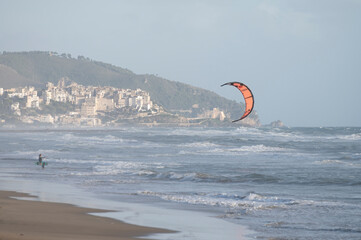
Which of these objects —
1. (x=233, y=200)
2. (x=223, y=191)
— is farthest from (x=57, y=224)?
(x=223, y=191)

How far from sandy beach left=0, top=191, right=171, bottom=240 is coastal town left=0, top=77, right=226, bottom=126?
12420cm

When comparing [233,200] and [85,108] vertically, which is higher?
[85,108]

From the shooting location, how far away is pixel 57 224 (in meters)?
9.31

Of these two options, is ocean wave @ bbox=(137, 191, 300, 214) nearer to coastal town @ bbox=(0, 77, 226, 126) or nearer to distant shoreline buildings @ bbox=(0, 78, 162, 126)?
coastal town @ bbox=(0, 77, 226, 126)

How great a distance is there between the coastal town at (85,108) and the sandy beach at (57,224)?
124197 millimetres

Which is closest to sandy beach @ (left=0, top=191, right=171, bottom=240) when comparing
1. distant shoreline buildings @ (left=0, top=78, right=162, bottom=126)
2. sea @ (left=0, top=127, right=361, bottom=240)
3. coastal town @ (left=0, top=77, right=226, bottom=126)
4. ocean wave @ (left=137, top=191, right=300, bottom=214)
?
sea @ (left=0, top=127, right=361, bottom=240)

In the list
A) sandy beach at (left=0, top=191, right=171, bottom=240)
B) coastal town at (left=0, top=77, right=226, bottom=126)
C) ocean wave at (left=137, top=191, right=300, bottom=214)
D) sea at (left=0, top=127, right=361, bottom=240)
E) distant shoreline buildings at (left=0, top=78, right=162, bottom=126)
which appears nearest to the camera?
sandy beach at (left=0, top=191, right=171, bottom=240)

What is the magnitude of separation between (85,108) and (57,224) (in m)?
151

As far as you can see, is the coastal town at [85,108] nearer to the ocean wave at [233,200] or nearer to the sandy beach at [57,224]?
the ocean wave at [233,200]

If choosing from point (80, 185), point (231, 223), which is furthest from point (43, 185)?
point (231, 223)

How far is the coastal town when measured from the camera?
14500 centimetres

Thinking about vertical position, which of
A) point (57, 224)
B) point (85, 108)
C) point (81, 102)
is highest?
point (81, 102)

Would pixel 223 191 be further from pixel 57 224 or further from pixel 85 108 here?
pixel 85 108

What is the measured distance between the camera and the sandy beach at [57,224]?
327 inches
